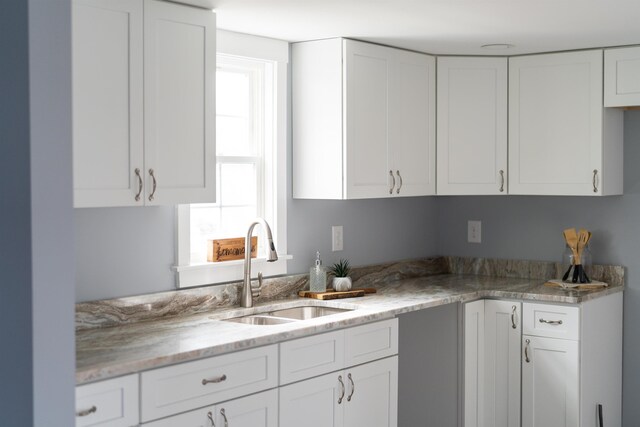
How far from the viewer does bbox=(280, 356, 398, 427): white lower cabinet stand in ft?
9.96

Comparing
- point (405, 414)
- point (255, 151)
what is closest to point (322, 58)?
point (255, 151)

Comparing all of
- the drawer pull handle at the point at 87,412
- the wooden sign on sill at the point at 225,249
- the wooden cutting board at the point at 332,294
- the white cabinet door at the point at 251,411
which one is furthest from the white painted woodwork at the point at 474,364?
the drawer pull handle at the point at 87,412

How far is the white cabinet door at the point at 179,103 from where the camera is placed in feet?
9.63

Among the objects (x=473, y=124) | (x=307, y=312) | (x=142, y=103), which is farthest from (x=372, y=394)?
(x=473, y=124)

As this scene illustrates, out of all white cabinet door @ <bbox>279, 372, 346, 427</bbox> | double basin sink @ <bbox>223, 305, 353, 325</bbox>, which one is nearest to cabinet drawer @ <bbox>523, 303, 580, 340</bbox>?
double basin sink @ <bbox>223, 305, 353, 325</bbox>

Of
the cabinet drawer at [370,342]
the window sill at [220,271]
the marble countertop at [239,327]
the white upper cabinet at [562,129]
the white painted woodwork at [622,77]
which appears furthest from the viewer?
the white upper cabinet at [562,129]

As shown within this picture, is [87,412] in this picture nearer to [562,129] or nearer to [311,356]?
[311,356]

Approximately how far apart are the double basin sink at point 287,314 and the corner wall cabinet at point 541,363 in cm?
74

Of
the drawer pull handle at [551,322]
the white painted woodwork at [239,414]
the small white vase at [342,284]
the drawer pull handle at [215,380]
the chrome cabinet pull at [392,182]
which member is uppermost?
the chrome cabinet pull at [392,182]

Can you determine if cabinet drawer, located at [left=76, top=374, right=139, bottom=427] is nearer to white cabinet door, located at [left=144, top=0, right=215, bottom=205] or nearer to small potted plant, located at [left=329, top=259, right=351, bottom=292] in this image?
white cabinet door, located at [left=144, top=0, right=215, bottom=205]

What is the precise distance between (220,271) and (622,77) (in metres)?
2.18

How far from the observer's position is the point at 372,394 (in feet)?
11.2

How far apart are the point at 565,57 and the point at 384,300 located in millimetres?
1577

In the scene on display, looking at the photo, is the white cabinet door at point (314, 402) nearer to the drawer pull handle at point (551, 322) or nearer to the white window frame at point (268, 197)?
the white window frame at point (268, 197)
